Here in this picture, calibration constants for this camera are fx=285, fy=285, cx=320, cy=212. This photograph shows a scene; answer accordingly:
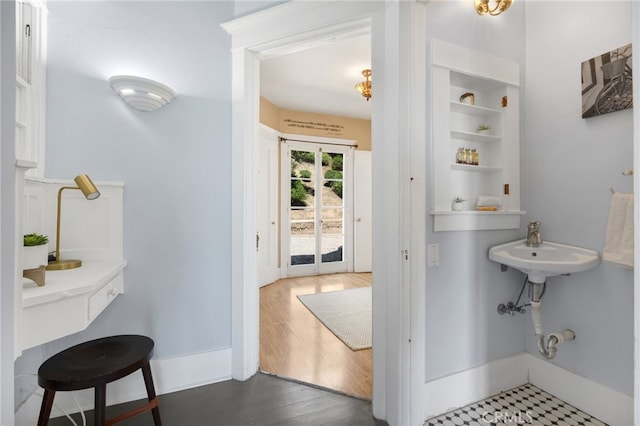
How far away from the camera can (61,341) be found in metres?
1.56

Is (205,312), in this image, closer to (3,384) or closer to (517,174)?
(3,384)

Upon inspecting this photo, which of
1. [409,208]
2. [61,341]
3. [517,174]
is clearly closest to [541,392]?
[517,174]

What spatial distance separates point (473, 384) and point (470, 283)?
607 mm

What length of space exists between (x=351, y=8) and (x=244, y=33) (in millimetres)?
733

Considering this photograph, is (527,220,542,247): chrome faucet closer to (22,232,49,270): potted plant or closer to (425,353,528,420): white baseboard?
(425,353,528,420): white baseboard

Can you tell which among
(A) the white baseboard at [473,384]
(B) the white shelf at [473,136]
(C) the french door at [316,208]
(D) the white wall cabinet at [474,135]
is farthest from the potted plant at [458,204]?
(C) the french door at [316,208]

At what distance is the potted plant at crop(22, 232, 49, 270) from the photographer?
40.9 inches

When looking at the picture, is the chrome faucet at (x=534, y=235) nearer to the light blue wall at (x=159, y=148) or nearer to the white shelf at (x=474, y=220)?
the white shelf at (x=474, y=220)

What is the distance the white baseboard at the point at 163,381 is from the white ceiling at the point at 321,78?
8.60ft

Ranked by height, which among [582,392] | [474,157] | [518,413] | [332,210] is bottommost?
[518,413]

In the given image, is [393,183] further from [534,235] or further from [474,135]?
[534,235]

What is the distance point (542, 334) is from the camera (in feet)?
5.66

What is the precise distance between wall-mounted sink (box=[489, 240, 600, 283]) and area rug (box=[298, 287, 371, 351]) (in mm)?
1334

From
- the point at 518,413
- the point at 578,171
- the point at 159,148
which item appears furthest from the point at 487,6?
the point at 518,413
